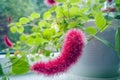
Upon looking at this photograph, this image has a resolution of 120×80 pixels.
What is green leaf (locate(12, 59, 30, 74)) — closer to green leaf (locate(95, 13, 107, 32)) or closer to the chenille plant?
the chenille plant

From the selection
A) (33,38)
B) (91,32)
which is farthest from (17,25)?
(91,32)

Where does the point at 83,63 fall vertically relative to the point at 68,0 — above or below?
below

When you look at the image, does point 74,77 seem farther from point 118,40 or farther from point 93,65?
point 118,40

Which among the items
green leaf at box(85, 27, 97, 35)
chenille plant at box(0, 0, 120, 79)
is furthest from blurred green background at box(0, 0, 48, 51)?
green leaf at box(85, 27, 97, 35)

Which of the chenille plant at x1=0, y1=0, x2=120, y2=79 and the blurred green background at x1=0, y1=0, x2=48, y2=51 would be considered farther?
the blurred green background at x1=0, y1=0, x2=48, y2=51

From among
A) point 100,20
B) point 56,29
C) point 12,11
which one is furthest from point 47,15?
point 12,11

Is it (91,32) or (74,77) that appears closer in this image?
(91,32)

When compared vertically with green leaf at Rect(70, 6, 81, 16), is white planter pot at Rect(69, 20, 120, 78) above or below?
below
